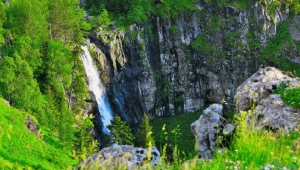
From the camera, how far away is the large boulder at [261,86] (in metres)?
14.5

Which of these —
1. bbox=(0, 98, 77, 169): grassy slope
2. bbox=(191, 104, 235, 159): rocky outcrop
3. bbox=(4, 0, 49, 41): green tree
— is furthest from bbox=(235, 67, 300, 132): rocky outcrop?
bbox=(4, 0, 49, 41): green tree

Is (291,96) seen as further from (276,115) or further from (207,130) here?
(207,130)

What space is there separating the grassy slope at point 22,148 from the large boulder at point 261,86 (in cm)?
1978

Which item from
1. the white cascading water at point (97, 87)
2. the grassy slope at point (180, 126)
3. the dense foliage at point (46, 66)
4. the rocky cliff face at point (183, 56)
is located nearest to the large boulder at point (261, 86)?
the dense foliage at point (46, 66)

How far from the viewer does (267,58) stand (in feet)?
356

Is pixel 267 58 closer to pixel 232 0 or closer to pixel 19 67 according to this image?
pixel 232 0

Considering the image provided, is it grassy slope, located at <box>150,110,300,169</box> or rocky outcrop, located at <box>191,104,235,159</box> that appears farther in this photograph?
rocky outcrop, located at <box>191,104,235,159</box>

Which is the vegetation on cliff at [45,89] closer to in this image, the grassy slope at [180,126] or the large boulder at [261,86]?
the grassy slope at [180,126]

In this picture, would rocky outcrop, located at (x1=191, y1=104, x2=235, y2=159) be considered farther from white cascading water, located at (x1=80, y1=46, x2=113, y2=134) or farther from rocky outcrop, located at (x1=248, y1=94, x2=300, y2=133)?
white cascading water, located at (x1=80, y1=46, x2=113, y2=134)

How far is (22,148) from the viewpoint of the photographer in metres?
33.4

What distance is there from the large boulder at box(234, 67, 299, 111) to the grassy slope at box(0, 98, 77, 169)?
19.8 m

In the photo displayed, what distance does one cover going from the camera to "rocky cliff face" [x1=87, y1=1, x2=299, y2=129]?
8112 centimetres

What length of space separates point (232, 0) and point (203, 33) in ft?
56.5

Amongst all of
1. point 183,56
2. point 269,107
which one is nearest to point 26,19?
point 269,107
